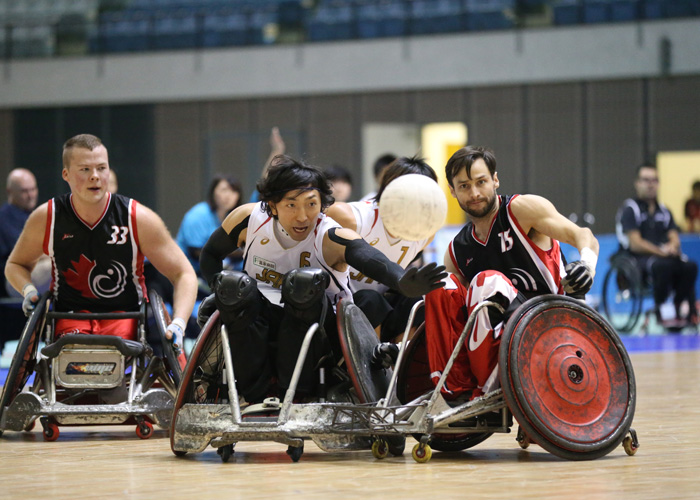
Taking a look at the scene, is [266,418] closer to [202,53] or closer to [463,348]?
[463,348]

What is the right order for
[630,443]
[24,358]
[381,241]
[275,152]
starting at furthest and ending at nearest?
1. [275,152]
2. [381,241]
3. [24,358]
4. [630,443]

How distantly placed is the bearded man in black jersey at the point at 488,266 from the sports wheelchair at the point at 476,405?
3.3 inches

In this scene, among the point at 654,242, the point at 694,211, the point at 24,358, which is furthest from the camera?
the point at 694,211

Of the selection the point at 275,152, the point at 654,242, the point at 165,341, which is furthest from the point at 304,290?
the point at 654,242

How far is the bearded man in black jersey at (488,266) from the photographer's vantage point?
11.1 ft

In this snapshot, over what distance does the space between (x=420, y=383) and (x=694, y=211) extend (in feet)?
36.5

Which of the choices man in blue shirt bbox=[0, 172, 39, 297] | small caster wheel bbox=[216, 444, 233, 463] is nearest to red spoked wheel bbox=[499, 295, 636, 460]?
small caster wheel bbox=[216, 444, 233, 463]

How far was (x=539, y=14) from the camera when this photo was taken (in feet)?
→ 50.3

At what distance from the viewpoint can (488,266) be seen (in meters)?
3.71

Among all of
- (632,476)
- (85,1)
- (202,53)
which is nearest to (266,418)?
(632,476)

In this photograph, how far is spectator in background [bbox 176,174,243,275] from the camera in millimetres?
8211

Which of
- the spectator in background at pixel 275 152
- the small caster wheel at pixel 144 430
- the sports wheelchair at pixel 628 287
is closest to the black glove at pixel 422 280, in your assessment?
the spectator in background at pixel 275 152

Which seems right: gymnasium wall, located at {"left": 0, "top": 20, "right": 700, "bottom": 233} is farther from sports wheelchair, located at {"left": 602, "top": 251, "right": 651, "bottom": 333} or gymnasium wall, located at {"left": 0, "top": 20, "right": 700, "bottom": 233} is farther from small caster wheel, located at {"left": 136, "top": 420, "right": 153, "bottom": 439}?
small caster wheel, located at {"left": 136, "top": 420, "right": 153, "bottom": 439}

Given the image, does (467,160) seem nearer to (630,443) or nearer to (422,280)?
(422,280)
